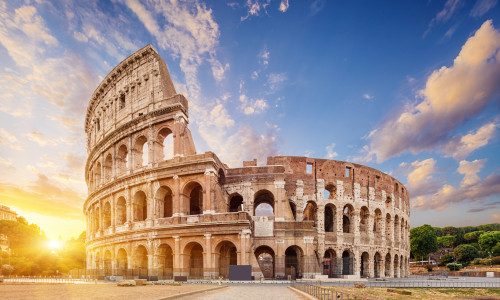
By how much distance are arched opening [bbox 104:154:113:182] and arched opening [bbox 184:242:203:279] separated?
12.9m

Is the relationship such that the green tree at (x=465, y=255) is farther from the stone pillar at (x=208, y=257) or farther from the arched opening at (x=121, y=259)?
the arched opening at (x=121, y=259)

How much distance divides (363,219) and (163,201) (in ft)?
72.8

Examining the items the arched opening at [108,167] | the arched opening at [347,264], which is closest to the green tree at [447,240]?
the arched opening at [347,264]

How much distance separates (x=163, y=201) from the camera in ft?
94.7

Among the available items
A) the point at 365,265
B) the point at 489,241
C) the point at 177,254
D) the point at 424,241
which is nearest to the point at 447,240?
the point at 489,241

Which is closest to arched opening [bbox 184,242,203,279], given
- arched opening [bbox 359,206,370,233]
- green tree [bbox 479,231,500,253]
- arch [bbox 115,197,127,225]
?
arch [bbox 115,197,127,225]

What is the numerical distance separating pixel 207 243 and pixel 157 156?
926 centimetres

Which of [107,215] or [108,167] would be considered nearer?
[107,215]

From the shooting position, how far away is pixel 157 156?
29.5m

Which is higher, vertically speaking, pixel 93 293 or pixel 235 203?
pixel 235 203

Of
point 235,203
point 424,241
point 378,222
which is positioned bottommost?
point 424,241

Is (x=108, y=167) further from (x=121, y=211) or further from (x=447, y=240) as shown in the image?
(x=447, y=240)

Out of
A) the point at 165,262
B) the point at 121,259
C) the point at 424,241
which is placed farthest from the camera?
the point at 424,241

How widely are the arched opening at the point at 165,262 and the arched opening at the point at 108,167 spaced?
11125mm
